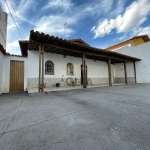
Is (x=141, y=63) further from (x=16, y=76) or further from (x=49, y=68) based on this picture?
(x=16, y=76)

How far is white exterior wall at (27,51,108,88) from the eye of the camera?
25.9ft

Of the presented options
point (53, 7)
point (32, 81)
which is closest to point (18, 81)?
point (32, 81)

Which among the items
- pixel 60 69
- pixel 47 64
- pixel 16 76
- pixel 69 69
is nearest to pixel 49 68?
pixel 47 64

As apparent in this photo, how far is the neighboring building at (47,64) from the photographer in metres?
6.23

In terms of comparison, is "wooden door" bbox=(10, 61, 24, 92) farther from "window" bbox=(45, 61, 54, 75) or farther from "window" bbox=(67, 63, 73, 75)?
"window" bbox=(67, 63, 73, 75)

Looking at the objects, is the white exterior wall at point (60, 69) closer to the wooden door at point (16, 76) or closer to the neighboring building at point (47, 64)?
the neighboring building at point (47, 64)

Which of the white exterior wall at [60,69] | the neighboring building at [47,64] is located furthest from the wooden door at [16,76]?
the white exterior wall at [60,69]

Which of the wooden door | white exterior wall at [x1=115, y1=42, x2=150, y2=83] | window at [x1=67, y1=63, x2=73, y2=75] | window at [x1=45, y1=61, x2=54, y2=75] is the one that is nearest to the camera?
the wooden door

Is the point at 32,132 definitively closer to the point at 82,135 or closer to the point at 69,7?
the point at 82,135

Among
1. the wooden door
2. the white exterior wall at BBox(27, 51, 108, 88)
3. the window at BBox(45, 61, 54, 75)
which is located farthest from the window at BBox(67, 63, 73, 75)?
the wooden door

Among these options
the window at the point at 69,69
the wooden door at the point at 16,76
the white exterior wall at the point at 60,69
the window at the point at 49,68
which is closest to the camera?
the wooden door at the point at 16,76

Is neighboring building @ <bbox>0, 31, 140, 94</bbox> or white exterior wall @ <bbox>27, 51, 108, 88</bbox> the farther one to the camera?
white exterior wall @ <bbox>27, 51, 108, 88</bbox>

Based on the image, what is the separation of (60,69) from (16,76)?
357 cm

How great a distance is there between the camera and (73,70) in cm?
1018
